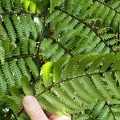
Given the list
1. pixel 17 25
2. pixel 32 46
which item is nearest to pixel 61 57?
pixel 32 46

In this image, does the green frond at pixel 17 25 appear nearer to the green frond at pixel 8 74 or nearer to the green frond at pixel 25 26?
the green frond at pixel 25 26

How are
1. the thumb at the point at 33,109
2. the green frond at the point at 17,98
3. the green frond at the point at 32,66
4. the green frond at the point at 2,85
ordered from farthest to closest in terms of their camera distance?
the green frond at the point at 32,66 < the green frond at the point at 2,85 < the green frond at the point at 17,98 < the thumb at the point at 33,109

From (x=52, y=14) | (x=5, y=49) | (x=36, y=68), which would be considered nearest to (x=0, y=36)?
(x=5, y=49)

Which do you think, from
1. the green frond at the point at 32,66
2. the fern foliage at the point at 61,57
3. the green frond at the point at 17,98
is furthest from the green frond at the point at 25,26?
the green frond at the point at 17,98

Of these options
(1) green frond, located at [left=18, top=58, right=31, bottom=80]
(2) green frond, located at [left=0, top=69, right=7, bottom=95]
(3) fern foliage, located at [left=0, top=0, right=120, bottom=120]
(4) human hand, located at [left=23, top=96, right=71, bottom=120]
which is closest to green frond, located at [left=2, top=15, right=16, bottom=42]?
(3) fern foliage, located at [left=0, top=0, right=120, bottom=120]

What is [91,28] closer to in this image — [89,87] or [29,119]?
[89,87]

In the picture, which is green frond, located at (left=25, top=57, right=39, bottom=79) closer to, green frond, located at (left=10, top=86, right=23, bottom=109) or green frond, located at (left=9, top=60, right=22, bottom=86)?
green frond, located at (left=9, top=60, right=22, bottom=86)

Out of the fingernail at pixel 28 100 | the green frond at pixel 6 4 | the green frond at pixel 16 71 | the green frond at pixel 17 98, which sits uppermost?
the green frond at pixel 6 4
